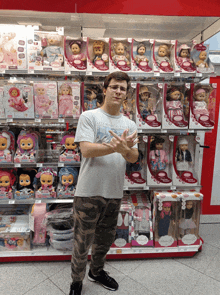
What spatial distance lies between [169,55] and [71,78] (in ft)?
3.73

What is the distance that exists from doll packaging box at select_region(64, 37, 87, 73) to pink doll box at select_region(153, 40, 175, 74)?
0.73 m

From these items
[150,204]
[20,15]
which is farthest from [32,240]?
[20,15]

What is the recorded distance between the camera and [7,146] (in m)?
2.13

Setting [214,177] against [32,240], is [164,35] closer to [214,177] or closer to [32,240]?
[214,177]

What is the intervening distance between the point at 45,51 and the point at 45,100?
1.69 ft

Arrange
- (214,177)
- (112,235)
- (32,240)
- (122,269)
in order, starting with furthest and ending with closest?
(214,177) → (32,240) → (122,269) → (112,235)

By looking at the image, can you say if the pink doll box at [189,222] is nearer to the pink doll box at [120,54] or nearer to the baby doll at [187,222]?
the baby doll at [187,222]

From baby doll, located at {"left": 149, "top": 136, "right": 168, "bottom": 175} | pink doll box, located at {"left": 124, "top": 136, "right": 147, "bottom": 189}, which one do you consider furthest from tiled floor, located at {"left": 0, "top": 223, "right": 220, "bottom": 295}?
baby doll, located at {"left": 149, "top": 136, "right": 168, "bottom": 175}

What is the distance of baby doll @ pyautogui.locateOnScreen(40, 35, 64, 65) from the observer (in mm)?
2070

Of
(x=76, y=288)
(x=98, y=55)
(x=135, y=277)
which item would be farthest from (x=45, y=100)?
(x=135, y=277)

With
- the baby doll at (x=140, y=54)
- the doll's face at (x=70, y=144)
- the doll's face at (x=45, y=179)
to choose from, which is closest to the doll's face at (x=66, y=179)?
the doll's face at (x=45, y=179)

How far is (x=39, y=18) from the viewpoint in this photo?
2201 mm

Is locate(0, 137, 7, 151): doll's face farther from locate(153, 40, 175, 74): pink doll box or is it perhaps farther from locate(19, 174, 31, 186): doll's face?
locate(153, 40, 175, 74): pink doll box

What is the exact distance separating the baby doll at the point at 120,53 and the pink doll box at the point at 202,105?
30.1 inches
